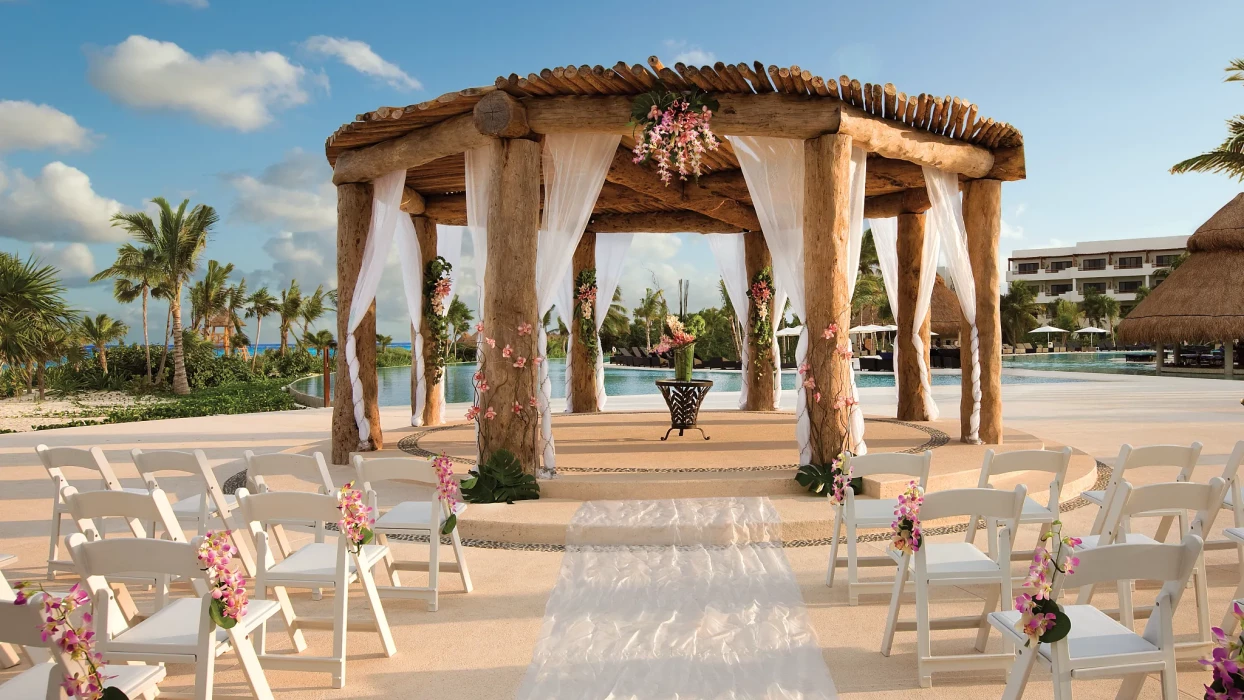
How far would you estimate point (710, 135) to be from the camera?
5434 mm

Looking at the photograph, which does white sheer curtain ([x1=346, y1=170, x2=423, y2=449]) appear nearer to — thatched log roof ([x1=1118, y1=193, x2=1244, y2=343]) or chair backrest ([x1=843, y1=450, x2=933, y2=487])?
chair backrest ([x1=843, y1=450, x2=933, y2=487])

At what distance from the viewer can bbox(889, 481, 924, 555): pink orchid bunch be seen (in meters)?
2.69

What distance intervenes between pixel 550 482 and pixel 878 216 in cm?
606

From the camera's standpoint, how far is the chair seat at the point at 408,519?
367 cm

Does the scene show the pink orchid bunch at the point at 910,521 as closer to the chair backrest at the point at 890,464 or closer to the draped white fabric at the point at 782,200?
the chair backrest at the point at 890,464

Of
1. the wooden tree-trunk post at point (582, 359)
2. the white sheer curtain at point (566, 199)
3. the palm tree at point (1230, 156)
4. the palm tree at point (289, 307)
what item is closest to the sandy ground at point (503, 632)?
the white sheer curtain at point (566, 199)

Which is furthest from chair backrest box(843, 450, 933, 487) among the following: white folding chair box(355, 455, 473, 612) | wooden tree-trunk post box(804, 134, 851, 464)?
white folding chair box(355, 455, 473, 612)

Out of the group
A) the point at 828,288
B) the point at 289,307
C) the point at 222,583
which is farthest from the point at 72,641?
the point at 289,307

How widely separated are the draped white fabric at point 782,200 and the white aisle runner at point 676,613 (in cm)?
162

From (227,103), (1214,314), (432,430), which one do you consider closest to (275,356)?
(227,103)

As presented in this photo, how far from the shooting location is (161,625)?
239 cm

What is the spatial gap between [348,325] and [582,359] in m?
4.18

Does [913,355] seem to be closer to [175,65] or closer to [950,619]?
[950,619]

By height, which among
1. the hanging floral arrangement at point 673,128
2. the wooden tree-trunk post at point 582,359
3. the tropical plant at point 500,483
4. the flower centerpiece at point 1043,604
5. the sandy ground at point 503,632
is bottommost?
the sandy ground at point 503,632
